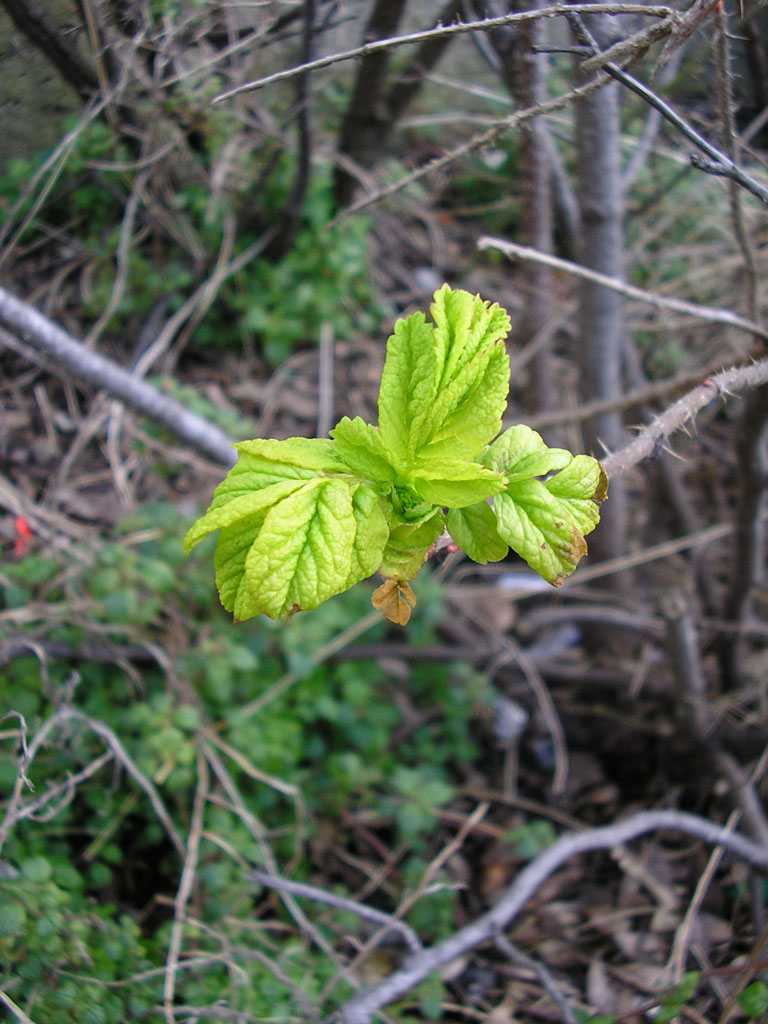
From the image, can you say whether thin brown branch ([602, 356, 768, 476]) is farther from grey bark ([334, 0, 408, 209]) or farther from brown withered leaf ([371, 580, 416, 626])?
grey bark ([334, 0, 408, 209])

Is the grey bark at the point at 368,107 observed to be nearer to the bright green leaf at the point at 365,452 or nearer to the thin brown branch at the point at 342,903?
the bright green leaf at the point at 365,452

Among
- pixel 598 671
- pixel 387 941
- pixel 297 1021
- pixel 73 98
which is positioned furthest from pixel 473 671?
pixel 73 98

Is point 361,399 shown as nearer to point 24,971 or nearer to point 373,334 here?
point 373,334

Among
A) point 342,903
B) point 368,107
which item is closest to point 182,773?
point 342,903

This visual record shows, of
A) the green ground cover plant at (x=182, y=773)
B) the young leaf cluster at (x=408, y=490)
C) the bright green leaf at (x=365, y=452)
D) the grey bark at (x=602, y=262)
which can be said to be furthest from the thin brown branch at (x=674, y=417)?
the green ground cover plant at (x=182, y=773)

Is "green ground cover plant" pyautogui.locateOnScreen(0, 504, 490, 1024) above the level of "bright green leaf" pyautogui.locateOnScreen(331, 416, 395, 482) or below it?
below

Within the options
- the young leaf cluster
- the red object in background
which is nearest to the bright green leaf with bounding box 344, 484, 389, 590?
the young leaf cluster

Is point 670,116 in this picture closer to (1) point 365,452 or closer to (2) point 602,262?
(1) point 365,452
